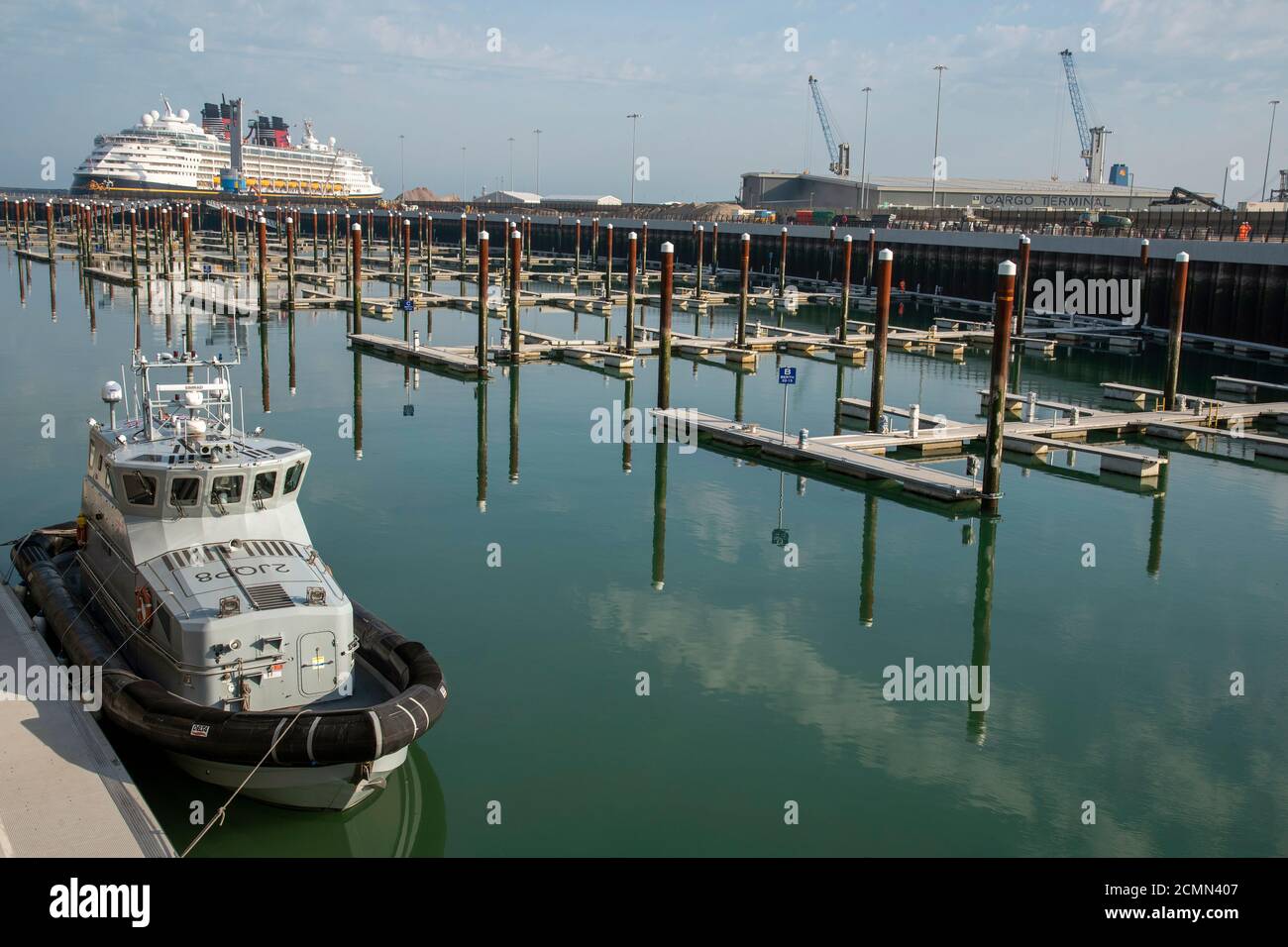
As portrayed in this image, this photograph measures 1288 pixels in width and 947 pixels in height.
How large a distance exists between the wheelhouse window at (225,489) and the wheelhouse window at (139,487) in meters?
0.73

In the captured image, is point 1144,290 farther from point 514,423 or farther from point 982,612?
point 982,612

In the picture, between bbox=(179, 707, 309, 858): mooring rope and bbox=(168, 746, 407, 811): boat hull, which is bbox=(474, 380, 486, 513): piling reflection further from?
bbox=(179, 707, 309, 858): mooring rope

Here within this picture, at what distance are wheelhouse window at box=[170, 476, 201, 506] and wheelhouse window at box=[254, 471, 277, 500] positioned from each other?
2.49ft

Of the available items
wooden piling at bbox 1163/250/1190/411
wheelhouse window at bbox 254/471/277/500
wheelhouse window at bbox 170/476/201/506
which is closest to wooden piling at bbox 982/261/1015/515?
wooden piling at bbox 1163/250/1190/411

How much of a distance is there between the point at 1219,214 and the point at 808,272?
29.8 m

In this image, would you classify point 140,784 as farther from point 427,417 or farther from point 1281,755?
point 427,417

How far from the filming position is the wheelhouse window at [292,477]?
16.5 meters

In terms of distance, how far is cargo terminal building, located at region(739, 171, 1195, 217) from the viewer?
12862cm

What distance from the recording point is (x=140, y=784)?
48.0 ft

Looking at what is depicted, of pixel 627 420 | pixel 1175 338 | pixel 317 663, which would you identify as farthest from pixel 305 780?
pixel 1175 338

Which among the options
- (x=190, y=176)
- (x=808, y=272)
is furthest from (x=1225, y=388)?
(x=190, y=176)

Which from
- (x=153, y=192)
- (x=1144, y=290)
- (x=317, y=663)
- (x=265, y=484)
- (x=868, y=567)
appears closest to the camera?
(x=317, y=663)

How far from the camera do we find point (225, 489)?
15953 mm

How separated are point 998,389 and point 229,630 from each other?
19115mm
